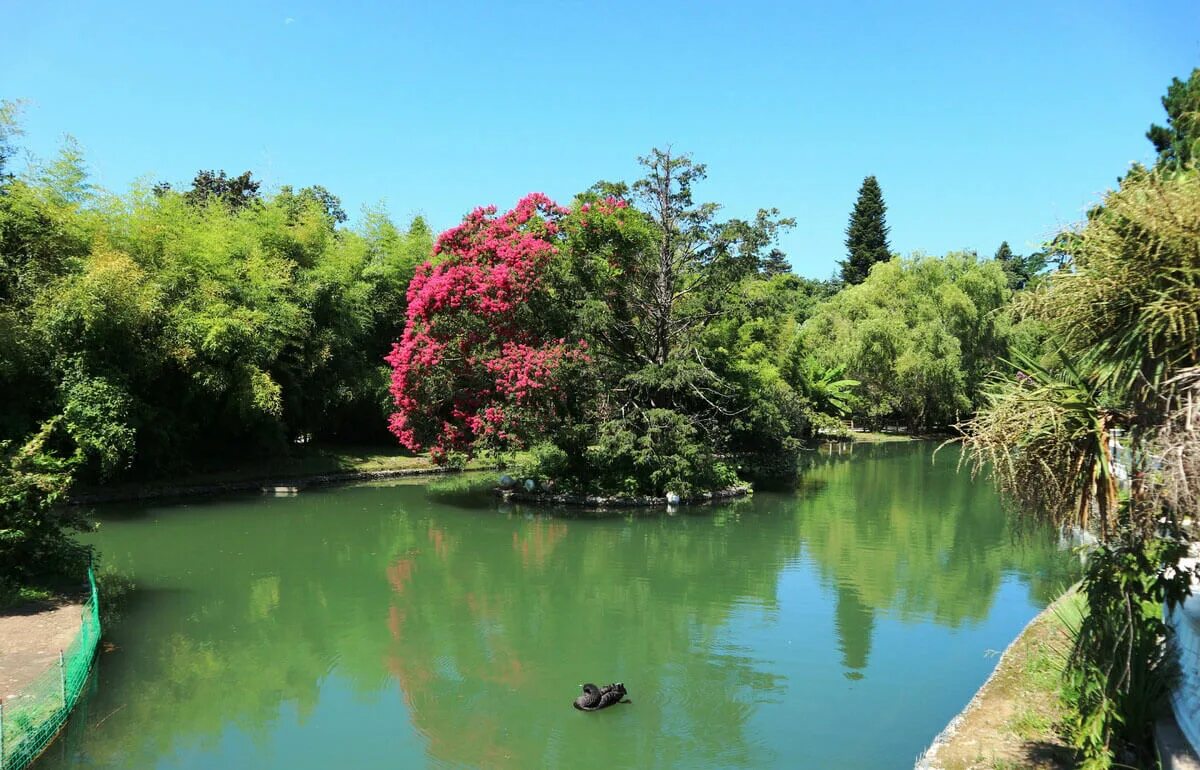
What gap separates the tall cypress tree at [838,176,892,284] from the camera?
5559 centimetres

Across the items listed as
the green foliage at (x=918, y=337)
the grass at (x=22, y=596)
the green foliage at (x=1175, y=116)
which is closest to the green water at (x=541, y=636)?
the grass at (x=22, y=596)

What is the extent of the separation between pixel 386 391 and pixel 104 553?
11.7 metres

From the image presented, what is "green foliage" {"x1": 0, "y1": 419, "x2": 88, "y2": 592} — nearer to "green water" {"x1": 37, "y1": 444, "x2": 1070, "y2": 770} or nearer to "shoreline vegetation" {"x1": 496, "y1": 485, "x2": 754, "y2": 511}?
"green water" {"x1": 37, "y1": 444, "x2": 1070, "y2": 770}

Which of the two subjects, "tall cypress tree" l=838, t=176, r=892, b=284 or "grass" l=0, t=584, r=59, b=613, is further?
"tall cypress tree" l=838, t=176, r=892, b=284

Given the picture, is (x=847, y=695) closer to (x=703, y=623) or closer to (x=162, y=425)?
(x=703, y=623)

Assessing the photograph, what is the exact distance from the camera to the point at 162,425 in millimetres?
19531


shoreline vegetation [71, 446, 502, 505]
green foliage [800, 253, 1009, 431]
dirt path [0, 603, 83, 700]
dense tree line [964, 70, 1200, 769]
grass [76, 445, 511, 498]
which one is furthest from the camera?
green foliage [800, 253, 1009, 431]

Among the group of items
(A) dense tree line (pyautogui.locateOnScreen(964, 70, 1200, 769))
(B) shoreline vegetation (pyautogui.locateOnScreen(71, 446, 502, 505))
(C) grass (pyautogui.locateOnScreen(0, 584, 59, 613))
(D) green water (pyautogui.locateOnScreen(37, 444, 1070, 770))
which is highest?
(A) dense tree line (pyautogui.locateOnScreen(964, 70, 1200, 769))

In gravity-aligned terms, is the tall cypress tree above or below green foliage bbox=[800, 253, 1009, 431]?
above

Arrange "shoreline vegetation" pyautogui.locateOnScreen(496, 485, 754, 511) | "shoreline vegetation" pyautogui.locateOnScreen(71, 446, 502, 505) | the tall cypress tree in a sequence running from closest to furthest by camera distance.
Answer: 1. "shoreline vegetation" pyautogui.locateOnScreen(496, 485, 754, 511)
2. "shoreline vegetation" pyautogui.locateOnScreen(71, 446, 502, 505)
3. the tall cypress tree

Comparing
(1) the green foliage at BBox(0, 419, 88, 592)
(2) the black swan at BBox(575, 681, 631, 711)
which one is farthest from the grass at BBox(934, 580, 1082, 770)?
(1) the green foliage at BBox(0, 419, 88, 592)

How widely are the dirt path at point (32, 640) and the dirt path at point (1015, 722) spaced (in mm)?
8015

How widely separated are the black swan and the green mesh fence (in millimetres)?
4630

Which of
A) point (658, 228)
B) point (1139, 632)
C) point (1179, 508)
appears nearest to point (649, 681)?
point (1139, 632)
